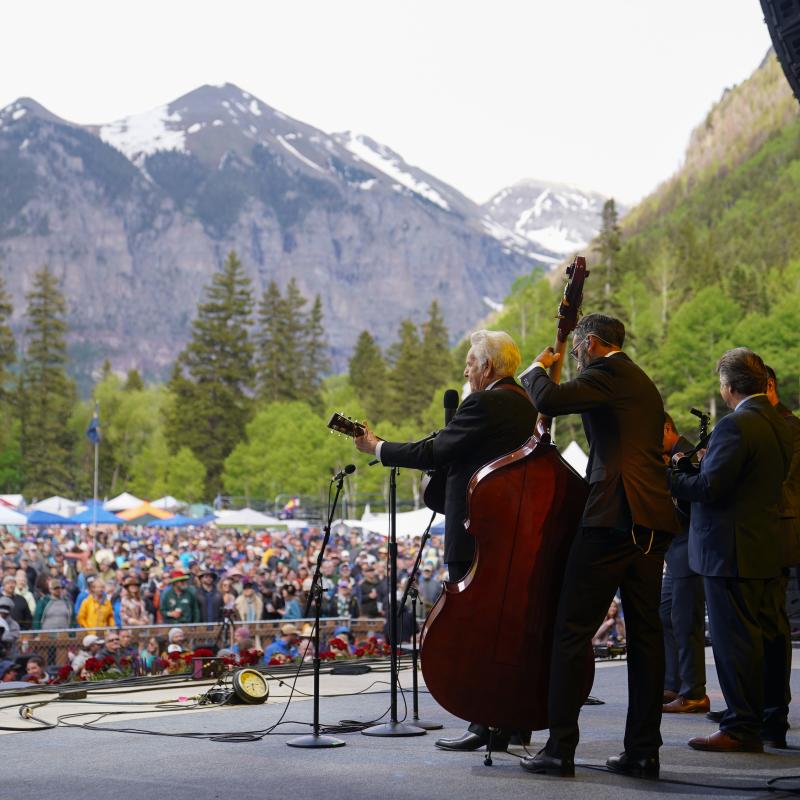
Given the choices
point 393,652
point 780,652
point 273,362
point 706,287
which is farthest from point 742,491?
point 273,362

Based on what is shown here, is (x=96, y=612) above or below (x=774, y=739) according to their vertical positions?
below

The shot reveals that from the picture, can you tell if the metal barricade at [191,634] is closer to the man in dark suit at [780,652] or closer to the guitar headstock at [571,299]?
the man in dark suit at [780,652]

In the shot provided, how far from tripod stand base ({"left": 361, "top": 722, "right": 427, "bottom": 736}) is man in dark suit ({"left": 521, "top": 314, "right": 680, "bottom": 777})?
1238mm

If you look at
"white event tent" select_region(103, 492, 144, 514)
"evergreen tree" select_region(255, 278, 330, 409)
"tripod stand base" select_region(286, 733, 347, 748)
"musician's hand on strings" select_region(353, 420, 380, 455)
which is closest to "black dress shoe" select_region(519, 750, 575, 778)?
"tripod stand base" select_region(286, 733, 347, 748)

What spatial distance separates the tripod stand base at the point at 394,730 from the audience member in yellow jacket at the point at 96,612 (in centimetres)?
938

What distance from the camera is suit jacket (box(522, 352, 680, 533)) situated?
4.75m

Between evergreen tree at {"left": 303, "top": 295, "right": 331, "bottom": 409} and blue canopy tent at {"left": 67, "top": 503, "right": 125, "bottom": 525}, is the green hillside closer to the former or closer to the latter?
blue canopy tent at {"left": 67, "top": 503, "right": 125, "bottom": 525}

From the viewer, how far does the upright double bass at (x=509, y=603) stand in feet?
15.9

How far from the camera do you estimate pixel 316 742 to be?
5.57 metres

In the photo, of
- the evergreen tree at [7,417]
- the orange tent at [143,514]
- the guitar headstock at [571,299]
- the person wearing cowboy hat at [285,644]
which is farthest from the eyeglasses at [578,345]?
the evergreen tree at [7,417]

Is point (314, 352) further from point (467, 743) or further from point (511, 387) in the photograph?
point (467, 743)

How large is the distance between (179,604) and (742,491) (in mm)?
10425

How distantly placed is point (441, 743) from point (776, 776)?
4.89 feet

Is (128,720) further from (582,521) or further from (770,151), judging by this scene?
(770,151)
